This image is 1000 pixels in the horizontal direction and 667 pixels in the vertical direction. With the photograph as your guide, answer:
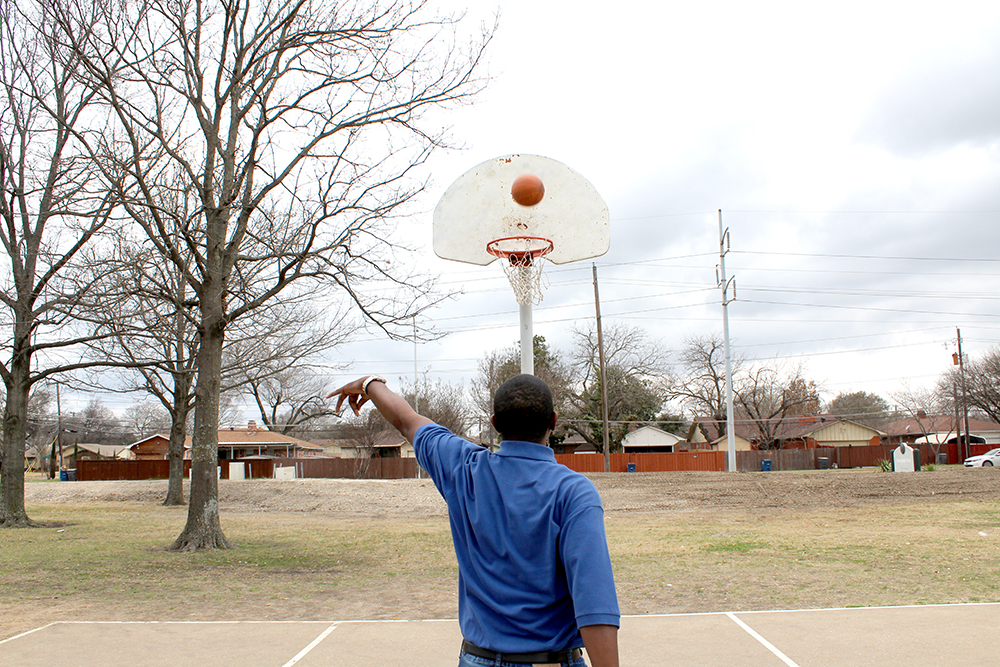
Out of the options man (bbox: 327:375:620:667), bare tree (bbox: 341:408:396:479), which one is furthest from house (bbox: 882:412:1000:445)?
man (bbox: 327:375:620:667)

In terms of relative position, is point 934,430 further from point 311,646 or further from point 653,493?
point 311,646

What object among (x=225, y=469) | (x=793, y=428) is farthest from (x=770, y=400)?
(x=225, y=469)

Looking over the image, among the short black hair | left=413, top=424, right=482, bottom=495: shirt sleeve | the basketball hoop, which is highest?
the basketball hoop

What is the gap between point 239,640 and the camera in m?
6.88

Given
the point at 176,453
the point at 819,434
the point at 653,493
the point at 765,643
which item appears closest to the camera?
the point at 765,643

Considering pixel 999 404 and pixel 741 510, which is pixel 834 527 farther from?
pixel 999 404

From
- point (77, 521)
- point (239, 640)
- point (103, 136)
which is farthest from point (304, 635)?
point (77, 521)

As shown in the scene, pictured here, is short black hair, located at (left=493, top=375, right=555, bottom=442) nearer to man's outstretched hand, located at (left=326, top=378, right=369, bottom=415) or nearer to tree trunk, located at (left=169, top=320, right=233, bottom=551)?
man's outstretched hand, located at (left=326, top=378, right=369, bottom=415)

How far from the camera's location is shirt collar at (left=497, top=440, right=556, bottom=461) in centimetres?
240

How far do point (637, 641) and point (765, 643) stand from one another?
113 centimetres

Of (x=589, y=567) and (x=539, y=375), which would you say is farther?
(x=539, y=375)

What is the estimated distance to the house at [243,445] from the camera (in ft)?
190

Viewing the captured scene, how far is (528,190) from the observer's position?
5105mm

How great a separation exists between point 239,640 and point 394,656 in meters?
1.70
